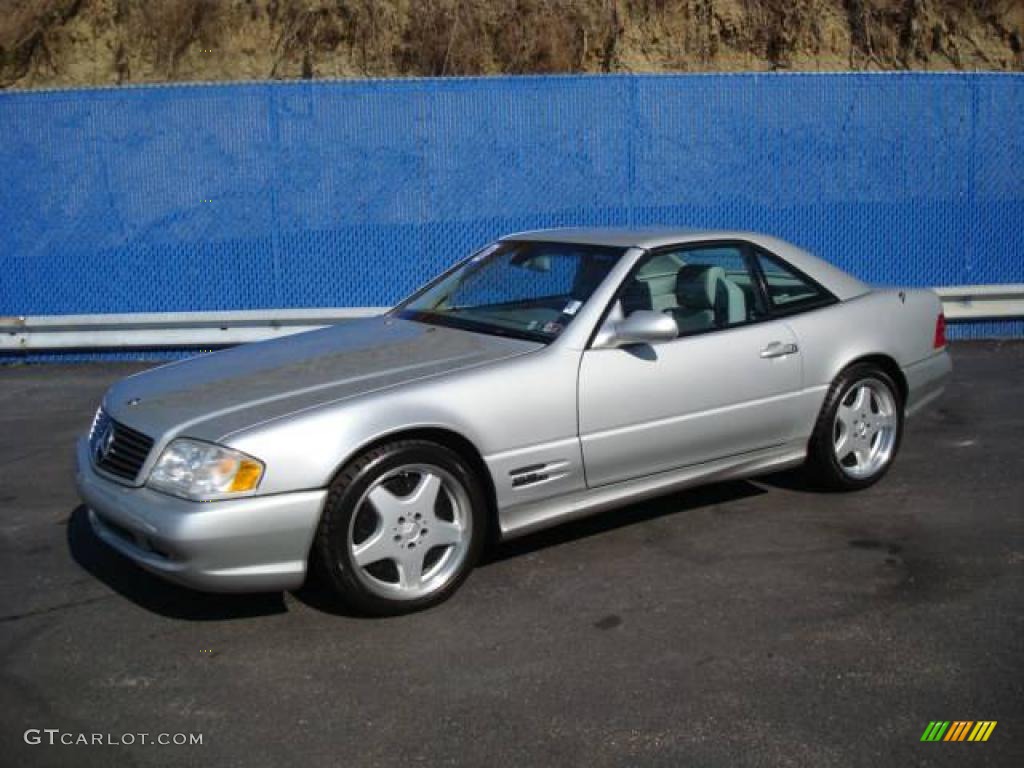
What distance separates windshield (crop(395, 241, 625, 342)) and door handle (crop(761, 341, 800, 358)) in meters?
0.86

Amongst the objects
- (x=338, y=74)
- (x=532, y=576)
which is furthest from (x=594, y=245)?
(x=338, y=74)

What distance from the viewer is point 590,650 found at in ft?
13.5

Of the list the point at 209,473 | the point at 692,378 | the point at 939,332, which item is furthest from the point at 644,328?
the point at 939,332

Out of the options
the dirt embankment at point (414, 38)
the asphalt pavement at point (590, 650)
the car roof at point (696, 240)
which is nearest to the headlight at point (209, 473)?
the asphalt pavement at point (590, 650)

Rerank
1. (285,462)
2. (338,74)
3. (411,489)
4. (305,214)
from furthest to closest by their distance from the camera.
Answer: (338,74), (305,214), (411,489), (285,462)

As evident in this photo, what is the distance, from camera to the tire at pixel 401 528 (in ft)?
13.8

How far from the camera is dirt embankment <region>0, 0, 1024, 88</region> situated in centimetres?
1478

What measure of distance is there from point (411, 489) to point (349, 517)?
32 centimetres

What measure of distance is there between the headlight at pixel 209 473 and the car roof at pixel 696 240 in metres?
2.19

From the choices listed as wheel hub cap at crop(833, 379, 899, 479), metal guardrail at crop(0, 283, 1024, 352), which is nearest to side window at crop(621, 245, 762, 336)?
wheel hub cap at crop(833, 379, 899, 479)

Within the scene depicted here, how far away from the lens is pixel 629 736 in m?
3.46

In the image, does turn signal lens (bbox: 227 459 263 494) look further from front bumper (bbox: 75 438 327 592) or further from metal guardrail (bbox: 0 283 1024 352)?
metal guardrail (bbox: 0 283 1024 352)

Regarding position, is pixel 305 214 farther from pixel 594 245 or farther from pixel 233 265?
pixel 594 245

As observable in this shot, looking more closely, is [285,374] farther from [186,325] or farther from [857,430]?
[186,325]
